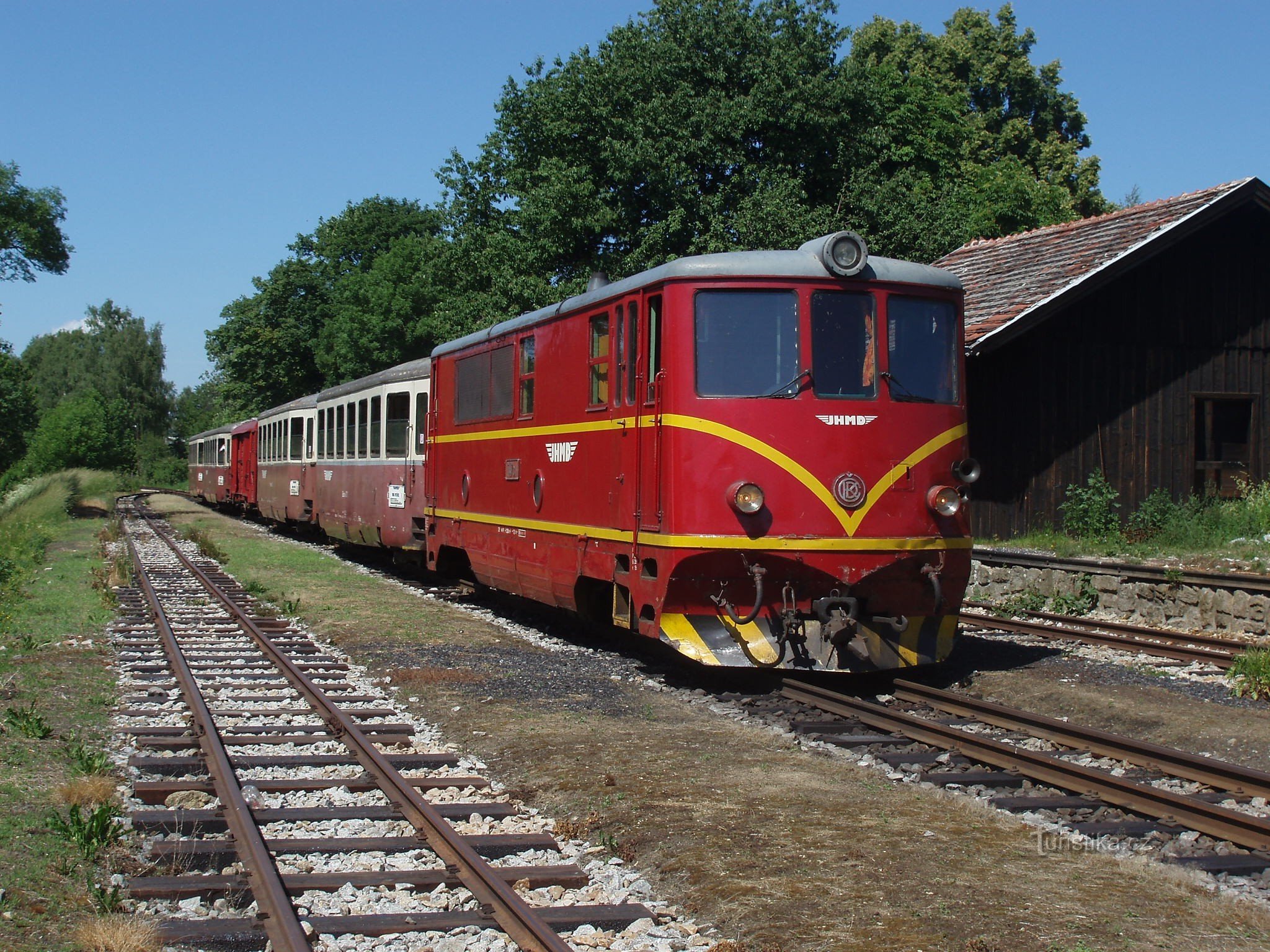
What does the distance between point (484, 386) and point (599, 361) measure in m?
3.59

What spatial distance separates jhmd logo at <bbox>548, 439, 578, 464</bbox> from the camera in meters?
11.0

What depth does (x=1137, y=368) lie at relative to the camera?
18.1m

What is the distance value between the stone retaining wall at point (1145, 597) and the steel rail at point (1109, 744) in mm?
5034

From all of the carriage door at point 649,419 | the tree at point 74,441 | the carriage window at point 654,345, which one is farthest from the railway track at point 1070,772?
the tree at point 74,441

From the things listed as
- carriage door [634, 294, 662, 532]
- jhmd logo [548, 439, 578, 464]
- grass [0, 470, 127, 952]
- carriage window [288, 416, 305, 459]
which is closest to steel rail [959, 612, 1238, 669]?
jhmd logo [548, 439, 578, 464]

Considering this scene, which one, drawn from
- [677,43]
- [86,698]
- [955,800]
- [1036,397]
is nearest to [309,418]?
[677,43]

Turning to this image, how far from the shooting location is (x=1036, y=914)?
15.6 ft

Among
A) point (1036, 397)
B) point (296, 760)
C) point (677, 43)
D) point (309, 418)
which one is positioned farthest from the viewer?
point (677, 43)

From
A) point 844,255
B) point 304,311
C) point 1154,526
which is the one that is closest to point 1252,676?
point 844,255

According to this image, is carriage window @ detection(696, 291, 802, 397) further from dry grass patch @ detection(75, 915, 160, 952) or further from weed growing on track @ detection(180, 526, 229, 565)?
weed growing on track @ detection(180, 526, 229, 565)

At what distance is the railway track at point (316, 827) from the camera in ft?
15.6

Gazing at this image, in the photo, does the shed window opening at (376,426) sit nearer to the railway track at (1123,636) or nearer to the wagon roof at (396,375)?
the wagon roof at (396,375)

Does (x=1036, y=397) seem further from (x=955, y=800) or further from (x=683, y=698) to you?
(x=955, y=800)

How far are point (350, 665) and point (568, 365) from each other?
10.9 feet
